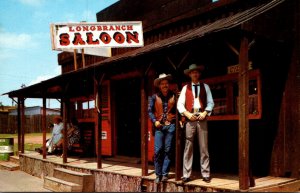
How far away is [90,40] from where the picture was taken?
12250mm

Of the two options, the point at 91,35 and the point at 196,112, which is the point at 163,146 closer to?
the point at 196,112

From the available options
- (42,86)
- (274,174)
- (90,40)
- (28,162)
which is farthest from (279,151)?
(28,162)

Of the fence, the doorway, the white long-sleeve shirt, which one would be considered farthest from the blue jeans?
the fence

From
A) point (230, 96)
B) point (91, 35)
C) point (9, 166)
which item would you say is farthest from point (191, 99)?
point (9, 166)

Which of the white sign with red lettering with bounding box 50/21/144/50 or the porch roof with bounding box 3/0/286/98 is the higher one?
the white sign with red lettering with bounding box 50/21/144/50

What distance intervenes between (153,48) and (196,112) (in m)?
1.73

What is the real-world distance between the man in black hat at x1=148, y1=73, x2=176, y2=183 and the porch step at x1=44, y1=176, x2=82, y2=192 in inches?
86.8

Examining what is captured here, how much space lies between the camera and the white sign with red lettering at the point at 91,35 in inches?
468

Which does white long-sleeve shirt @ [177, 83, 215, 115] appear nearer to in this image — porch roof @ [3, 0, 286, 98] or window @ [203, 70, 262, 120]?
porch roof @ [3, 0, 286, 98]

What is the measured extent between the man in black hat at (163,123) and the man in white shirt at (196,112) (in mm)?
414

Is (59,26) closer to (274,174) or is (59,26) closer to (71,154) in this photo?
(71,154)

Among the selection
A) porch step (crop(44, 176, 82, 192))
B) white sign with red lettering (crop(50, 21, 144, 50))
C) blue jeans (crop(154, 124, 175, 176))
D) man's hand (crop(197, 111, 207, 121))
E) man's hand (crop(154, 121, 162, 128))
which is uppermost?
white sign with red lettering (crop(50, 21, 144, 50))

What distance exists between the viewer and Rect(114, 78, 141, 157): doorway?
36.7 feet

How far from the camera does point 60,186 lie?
8.65 metres
